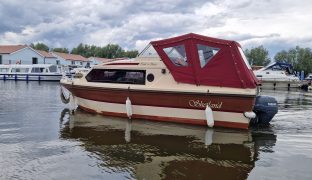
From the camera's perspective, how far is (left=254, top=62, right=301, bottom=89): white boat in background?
44066 mm

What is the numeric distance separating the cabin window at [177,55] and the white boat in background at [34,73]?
1343 inches

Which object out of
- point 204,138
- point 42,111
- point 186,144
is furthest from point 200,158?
point 42,111

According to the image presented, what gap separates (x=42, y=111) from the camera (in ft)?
49.0

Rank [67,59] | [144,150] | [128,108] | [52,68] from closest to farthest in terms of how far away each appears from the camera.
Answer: [144,150] < [128,108] < [52,68] < [67,59]

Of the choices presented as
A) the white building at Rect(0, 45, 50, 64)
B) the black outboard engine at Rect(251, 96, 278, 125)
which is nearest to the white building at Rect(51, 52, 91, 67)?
the white building at Rect(0, 45, 50, 64)

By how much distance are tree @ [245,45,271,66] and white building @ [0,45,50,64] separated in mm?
55369

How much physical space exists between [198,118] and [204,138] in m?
1.73

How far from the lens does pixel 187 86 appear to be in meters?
11.8

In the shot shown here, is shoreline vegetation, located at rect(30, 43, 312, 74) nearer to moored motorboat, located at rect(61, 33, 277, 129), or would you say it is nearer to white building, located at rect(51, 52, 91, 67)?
white building, located at rect(51, 52, 91, 67)

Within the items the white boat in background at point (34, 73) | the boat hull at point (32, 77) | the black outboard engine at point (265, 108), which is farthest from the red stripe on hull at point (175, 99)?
the white boat in background at point (34, 73)

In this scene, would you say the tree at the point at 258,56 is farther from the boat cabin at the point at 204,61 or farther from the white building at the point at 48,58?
the boat cabin at the point at 204,61

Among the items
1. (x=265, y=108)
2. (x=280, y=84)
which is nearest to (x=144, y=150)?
(x=265, y=108)

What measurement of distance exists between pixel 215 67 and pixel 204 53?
0.60 meters

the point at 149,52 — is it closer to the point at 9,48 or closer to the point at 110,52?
the point at 9,48
